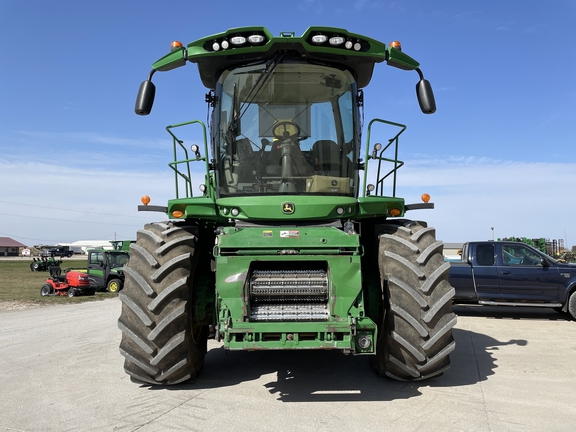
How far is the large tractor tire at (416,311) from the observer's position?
4.61 meters

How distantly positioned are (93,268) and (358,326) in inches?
834

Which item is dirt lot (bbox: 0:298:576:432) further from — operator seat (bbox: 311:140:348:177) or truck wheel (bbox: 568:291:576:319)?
truck wheel (bbox: 568:291:576:319)

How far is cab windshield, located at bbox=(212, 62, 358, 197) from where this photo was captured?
17.6ft

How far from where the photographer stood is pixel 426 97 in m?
5.38

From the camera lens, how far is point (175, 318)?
463 centimetres

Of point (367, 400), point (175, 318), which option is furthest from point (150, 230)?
point (367, 400)

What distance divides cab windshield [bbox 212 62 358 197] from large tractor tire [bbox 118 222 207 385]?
103cm

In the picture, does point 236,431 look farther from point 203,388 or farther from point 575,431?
point 575,431

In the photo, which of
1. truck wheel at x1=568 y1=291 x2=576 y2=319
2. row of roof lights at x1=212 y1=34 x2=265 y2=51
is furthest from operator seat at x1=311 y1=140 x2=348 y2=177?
truck wheel at x1=568 y1=291 x2=576 y2=319

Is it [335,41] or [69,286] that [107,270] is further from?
[335,41]

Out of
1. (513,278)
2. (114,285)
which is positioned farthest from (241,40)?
(114,285)

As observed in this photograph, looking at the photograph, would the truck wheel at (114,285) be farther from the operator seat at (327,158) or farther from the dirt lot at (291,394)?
the operator seat at (327,158)

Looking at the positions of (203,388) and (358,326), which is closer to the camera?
(358,326)

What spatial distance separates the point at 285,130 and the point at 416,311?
7.91ft
